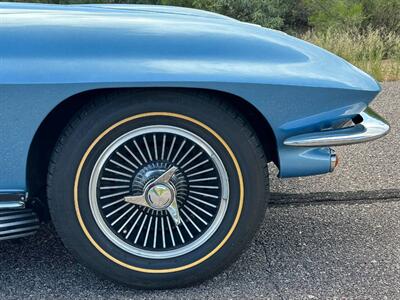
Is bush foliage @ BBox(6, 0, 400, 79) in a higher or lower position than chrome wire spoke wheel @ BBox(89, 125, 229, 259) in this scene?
lower

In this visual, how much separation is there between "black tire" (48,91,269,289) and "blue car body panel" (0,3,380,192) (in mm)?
111

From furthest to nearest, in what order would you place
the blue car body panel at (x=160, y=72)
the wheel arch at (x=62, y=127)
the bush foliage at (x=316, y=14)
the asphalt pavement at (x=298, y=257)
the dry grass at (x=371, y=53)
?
the bush foliage at (x=316, y=14), the dry grass at (x=371, y=53), the asphalt pavement at (x=298, y=257), the wheel arch at (x=62, y=127), the blue car body panel at (x=160, y=72)

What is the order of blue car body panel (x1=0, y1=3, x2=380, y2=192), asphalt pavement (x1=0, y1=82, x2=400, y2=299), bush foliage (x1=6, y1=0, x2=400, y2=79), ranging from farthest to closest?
bush foliage (x1=6, y1=0, x2=400, y2=79), asphalt pavement (x1=0, y1=82, x2=400, y2=299), blue car body panel (x1=0, y1=3, x2=380, y2=192)

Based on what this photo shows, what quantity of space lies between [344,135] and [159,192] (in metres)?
0.89

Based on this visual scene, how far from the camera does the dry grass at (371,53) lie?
8.06 m

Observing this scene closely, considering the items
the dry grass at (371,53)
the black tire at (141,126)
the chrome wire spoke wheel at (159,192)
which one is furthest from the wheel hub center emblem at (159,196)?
the dry grass at (371,53)

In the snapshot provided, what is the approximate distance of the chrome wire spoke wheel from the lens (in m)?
2.65

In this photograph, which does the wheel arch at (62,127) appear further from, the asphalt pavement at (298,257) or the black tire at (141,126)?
the asphalt pavement at (298,257)

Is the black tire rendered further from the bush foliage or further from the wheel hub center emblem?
the bush foliage

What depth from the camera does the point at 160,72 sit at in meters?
2.51

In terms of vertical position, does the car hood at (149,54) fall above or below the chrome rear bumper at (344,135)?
above

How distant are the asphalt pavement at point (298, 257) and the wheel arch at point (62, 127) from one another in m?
0.44

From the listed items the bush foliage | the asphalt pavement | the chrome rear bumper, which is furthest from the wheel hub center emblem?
the bush foliage

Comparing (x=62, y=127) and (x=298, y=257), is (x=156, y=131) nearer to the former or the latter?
(x=62, y=127)
